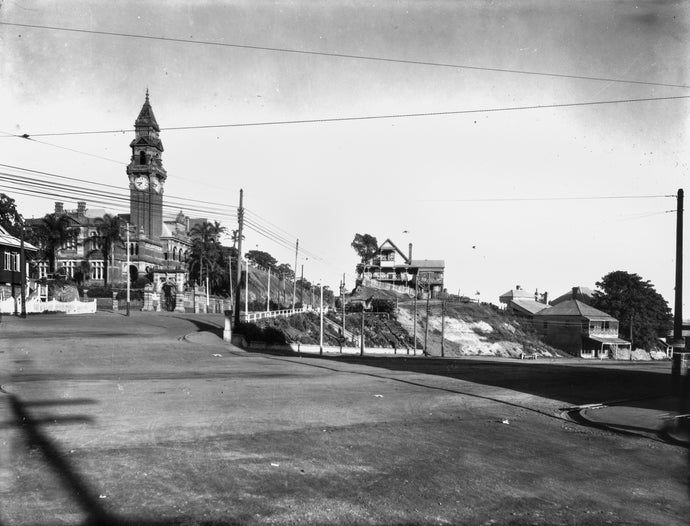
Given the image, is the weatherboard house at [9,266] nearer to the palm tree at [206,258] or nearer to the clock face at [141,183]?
the palm tree at [206,258]

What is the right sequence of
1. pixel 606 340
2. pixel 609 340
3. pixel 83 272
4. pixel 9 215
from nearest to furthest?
1. pixel 9 215
2. pixel 606 340
3. pixel 609 340
4. pixel 83 272

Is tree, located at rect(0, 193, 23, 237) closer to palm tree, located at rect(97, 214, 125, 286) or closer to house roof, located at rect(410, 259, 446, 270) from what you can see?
palm tree, located at rect(97, 214, 125, 286)

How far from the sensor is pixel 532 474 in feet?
21.2

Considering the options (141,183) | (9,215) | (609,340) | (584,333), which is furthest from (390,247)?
(9,215)

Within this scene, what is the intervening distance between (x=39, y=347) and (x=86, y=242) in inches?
2647

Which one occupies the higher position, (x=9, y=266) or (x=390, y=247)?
(x=390, y=247)

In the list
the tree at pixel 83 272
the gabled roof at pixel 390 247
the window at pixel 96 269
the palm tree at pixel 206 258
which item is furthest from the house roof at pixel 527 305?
the tree at pixel 83 272

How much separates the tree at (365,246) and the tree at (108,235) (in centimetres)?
4254

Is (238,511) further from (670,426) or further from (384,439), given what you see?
(670,426)

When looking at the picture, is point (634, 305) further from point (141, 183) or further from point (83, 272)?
point (83, 272)

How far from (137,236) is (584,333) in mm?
71435

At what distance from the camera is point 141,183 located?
280ft

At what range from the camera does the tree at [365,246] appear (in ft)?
318

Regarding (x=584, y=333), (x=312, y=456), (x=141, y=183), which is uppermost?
(x=141, y=183)
